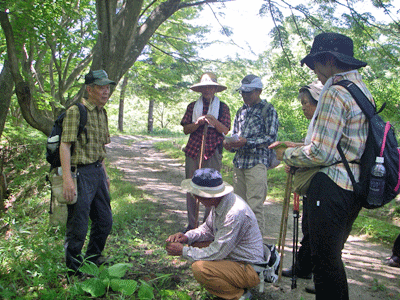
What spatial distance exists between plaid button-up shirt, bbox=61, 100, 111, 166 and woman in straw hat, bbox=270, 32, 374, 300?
189 cm

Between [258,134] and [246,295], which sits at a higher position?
[258,134]

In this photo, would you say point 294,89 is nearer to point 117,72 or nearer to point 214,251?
point 117,72

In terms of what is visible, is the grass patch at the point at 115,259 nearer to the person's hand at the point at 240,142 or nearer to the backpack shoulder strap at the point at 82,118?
the backpack shoulder strap at the point at 82,118

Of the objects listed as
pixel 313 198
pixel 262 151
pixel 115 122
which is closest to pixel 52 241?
pixel 262 151

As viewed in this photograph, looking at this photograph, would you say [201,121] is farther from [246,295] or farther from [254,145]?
[246,295]

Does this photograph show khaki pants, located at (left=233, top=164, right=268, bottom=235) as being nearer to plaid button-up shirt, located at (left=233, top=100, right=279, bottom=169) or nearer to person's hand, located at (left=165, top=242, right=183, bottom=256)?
plaid button-up shirt, located at (left=233, top=100, right=279, bottom=169)

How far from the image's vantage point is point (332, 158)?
2158 millimetres

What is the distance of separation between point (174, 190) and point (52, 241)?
389 centimetres

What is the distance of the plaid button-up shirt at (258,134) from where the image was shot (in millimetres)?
3807

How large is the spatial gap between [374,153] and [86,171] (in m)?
2.48

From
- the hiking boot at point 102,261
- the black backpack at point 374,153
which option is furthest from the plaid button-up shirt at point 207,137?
the black backpack at point 374,153

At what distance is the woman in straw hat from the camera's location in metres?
2.14

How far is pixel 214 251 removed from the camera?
2662 millimetres

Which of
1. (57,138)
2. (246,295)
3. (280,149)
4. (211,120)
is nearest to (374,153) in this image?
(280,149)
